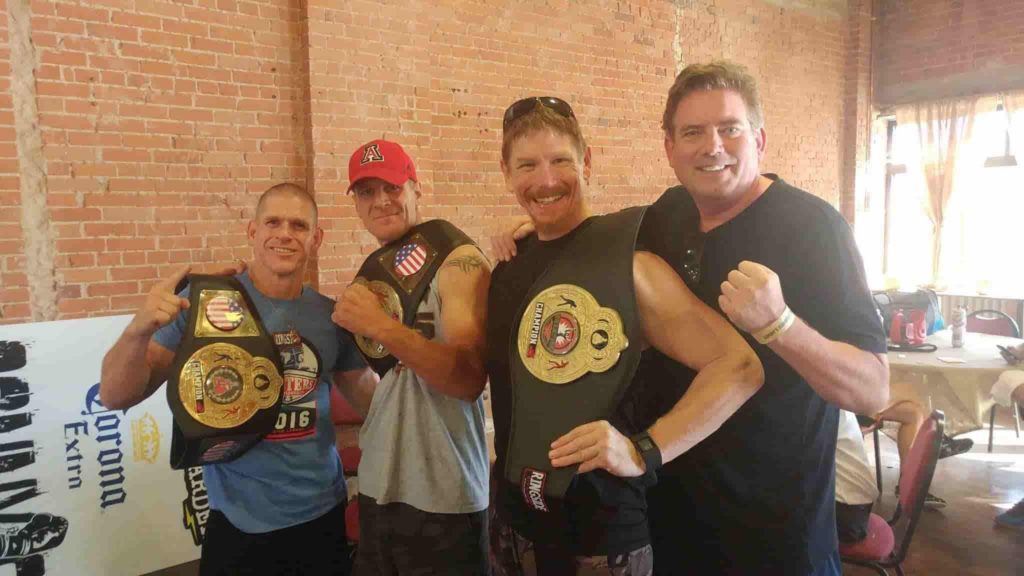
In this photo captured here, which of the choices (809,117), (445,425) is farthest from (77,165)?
(809,117)

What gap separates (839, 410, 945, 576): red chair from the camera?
233cm

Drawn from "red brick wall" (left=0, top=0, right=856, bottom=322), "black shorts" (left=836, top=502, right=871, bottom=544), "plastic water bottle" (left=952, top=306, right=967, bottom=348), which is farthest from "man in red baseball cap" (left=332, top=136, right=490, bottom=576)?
"plastic water bottle" (left=952, top=306, right=967, bottom=348)

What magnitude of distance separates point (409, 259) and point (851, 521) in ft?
5.99

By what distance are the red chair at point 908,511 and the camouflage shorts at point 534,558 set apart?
141 cm

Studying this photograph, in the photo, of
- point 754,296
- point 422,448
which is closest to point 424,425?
point 422,448

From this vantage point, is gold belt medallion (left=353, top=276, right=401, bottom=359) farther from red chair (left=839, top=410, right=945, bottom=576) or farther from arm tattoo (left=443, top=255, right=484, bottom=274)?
red chair (left=839, top=410, right=945, bottom=576)

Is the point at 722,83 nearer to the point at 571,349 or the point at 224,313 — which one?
the point at 571,349

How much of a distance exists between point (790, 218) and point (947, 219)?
7243 mm

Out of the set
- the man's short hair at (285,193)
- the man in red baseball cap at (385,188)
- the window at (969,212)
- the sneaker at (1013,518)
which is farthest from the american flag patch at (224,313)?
the window at (969,212)

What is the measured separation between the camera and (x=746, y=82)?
1.39 m

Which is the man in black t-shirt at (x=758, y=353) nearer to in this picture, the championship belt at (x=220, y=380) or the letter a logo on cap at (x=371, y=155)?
the letter a logo on cap at (x=371, y=155)

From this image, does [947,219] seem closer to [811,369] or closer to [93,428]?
[811,369]

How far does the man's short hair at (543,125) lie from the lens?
1469mm

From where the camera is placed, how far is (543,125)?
4.81 ft
